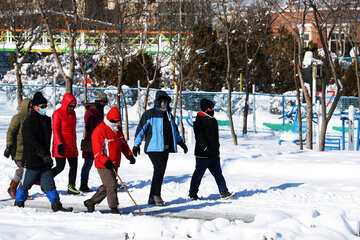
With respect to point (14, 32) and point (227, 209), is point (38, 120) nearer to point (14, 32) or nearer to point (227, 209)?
point (227, 209)

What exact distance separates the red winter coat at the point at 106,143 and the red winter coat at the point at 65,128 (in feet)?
4.34

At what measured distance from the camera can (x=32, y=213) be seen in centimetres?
713

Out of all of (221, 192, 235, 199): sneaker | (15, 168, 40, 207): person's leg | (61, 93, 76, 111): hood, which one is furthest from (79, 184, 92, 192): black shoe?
(221, 192, 235, 199): sneaker

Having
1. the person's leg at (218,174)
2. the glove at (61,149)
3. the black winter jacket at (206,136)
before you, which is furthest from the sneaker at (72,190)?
the person's leg at (218,174)

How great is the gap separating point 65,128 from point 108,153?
1522 millimetres

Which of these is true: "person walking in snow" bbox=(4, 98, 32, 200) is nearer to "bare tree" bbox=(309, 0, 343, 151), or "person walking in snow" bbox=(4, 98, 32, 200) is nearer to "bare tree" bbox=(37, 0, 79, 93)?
"bare tree" bbox=(37, 0, 79, 93)

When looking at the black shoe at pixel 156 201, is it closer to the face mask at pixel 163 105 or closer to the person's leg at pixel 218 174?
the person's leg at pixel 218 174

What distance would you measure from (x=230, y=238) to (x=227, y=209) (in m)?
2.86

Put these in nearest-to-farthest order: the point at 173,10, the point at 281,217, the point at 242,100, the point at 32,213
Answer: the point at 281,217 → the point at 32,213 → the point at 173,10 → the point at 242,100

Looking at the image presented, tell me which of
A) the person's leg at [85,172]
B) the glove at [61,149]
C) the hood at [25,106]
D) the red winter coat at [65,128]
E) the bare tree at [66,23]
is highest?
the bare tree at [66,23]

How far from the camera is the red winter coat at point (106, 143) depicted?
7.29m

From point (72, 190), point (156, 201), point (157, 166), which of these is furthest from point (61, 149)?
point (156, 201)

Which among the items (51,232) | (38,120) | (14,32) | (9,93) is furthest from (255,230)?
(9,93)

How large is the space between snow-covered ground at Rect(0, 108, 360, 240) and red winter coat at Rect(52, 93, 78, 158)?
30.3 inches
